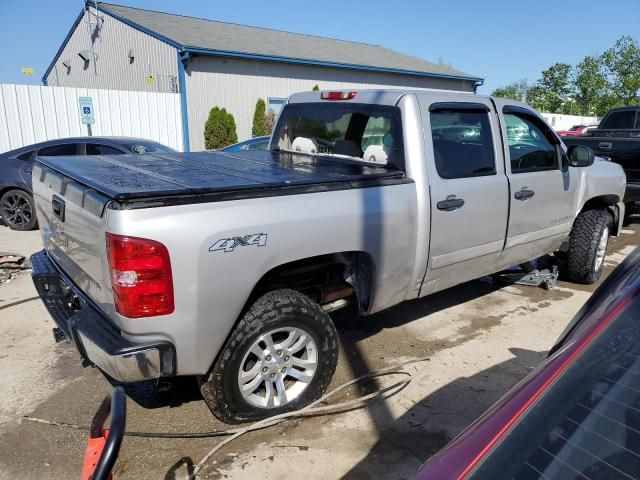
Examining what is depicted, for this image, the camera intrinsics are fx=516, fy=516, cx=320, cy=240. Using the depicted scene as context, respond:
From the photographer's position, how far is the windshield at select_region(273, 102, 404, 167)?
378 cm

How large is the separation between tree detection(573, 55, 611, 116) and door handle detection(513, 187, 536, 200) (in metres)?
38.5

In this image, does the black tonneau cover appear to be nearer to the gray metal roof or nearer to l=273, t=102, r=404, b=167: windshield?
l=273, t=102, r=404, b=167: windshield

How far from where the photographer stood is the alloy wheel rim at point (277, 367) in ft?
9.95

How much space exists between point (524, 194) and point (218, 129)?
13.7m

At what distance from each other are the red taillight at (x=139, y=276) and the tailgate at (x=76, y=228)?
0.13 meters

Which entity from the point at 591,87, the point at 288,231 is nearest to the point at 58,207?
the point at 288,231

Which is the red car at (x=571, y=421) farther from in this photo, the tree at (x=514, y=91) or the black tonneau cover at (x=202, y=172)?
the tree at (x=514, y=91)

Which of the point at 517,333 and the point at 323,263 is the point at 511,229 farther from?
the point at 323,263

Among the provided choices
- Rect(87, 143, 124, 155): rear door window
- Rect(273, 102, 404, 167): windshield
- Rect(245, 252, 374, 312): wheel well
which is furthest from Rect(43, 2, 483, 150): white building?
Rect(245, 252, 374, 312): wheel well

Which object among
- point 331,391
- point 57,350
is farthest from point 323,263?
point 57,350

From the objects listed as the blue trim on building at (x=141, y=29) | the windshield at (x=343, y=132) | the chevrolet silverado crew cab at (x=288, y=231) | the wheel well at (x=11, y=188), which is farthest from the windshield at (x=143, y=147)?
the blue trim on building at (x=141, y=29)

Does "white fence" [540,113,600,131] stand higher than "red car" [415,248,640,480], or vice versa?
"white fence" [540,113,600,131]

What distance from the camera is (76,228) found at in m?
2.91

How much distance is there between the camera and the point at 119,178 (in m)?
2.99
